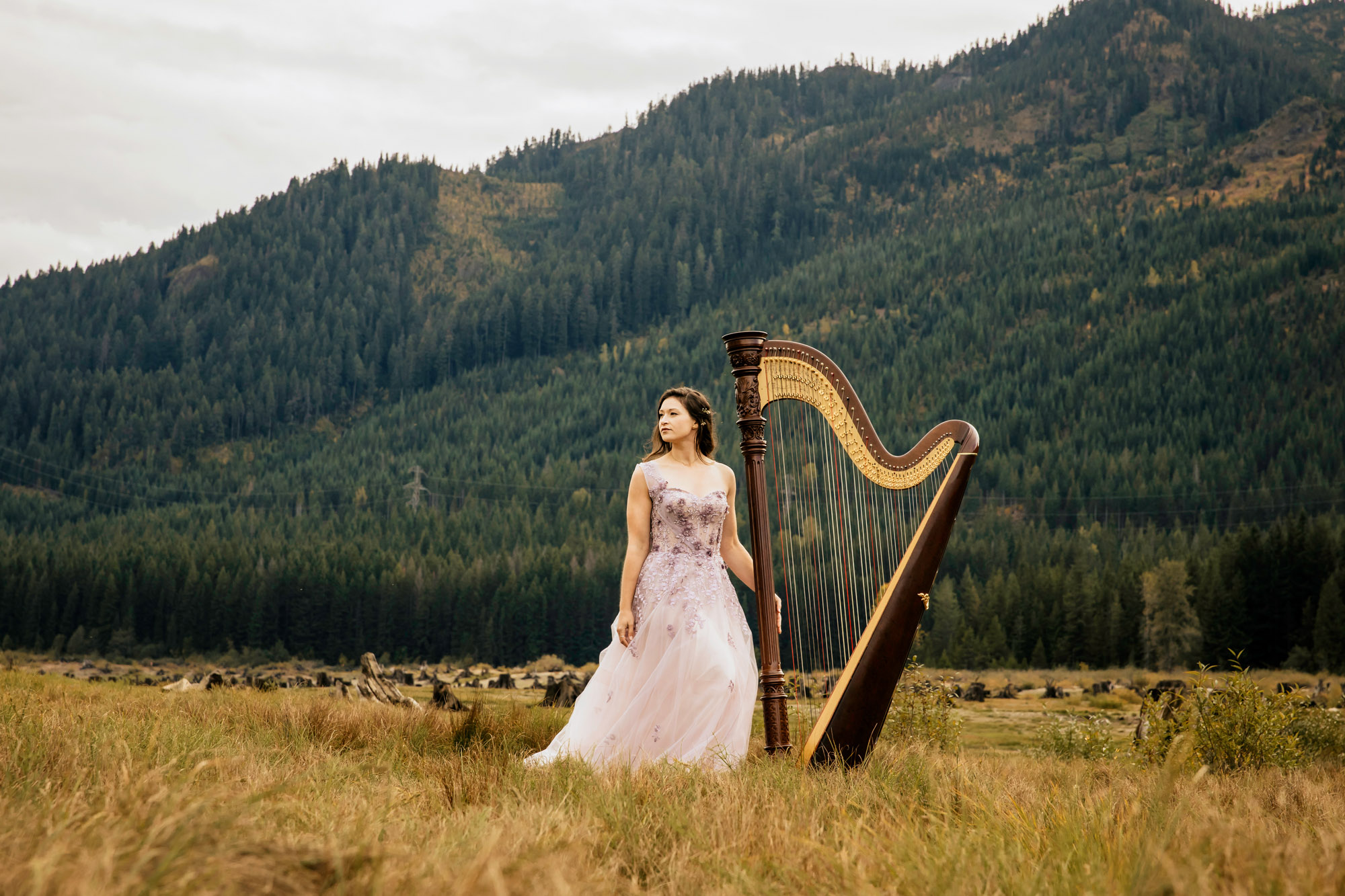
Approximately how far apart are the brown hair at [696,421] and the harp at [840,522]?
A: 384 millimetres

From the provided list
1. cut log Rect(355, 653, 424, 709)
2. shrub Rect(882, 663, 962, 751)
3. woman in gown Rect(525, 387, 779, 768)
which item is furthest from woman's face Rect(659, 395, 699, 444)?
cut log Rect(355, 653, 424, 709)

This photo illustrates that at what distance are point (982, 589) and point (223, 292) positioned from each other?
17679 centimetres

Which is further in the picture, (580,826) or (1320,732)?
(1320,732)

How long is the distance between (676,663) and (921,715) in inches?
204

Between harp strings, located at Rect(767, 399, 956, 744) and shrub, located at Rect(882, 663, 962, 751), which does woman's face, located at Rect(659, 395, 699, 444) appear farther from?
shrub, located at Rect(882, 663, 962, 751)

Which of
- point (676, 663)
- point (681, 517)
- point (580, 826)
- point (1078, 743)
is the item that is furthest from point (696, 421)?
point (1078, 743)

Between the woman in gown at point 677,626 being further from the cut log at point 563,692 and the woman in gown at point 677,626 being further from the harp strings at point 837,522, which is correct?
the cut log at point 563,692

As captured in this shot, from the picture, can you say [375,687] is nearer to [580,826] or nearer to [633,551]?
[633,551]

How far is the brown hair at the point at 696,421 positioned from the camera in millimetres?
6262

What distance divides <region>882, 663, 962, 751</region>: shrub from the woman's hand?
13.7 feet

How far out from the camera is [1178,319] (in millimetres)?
112000

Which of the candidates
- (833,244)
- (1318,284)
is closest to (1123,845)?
(1318,284)

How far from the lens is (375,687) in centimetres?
1325

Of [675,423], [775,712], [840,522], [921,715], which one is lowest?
[921,715]
